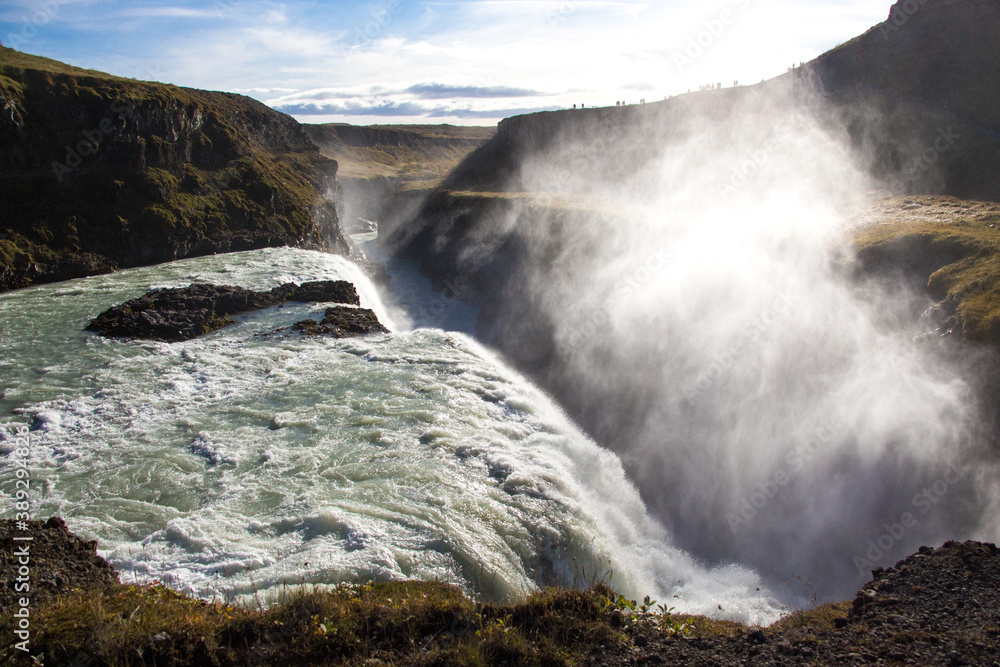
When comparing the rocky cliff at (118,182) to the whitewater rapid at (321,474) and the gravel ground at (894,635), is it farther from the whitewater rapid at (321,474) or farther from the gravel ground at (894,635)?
the gravel ground at (894,635)

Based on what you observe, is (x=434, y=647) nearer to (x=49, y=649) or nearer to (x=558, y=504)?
(x=49, y=649)

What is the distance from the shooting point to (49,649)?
4.90 m

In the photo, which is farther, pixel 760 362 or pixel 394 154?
pixel 394 154

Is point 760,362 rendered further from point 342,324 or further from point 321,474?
point 342,324

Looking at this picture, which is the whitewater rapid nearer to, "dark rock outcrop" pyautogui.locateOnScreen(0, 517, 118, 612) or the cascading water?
"dark rock outcrop" pyautogui.locateOnScreen(0, 517, 118, 612)

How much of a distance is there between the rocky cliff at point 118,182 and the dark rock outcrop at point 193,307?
A: 9.37 meters

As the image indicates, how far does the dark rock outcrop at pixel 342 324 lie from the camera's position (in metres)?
21.6

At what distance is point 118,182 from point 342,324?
20833mm

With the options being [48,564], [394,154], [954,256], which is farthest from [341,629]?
[394,154]

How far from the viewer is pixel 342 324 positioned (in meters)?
22.5

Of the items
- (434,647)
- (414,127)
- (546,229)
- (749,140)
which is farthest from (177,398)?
(414,127)

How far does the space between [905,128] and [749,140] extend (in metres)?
9.71

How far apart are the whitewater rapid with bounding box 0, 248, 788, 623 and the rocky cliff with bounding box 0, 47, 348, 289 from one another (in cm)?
1115

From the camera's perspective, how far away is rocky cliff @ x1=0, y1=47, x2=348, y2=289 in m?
28.0
